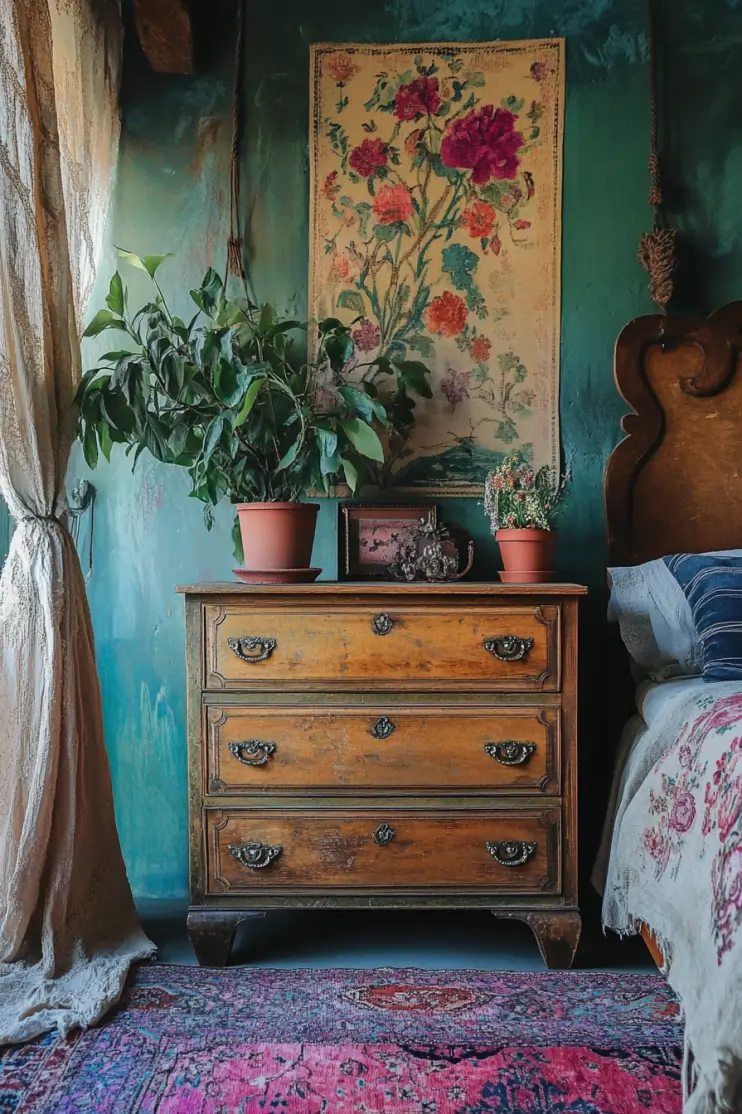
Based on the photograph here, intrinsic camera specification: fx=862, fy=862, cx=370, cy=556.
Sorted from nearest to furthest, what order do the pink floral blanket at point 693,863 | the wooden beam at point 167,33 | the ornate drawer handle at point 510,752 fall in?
the pink floral blanket at point 693,863 < the ornate drawer handle at point 510,752 < the wooden beam at point 167,33

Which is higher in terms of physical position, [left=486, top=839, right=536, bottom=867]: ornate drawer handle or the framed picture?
the framed picture

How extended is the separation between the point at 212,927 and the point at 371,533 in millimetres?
1116

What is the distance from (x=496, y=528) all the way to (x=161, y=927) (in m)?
1.40

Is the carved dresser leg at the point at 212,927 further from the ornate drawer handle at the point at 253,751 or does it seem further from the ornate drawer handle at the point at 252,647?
the ornate drawer handle at the point at 252,647

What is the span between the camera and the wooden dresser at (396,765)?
202 centimetres

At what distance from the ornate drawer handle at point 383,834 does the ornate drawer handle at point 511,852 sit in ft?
0.75

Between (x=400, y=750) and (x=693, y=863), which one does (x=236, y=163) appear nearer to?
(x=400, y=750)

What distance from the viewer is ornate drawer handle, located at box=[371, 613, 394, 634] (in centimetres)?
203

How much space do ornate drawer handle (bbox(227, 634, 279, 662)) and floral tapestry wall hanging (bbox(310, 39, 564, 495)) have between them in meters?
0.75

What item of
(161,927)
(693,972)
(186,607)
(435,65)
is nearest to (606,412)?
(435,65)

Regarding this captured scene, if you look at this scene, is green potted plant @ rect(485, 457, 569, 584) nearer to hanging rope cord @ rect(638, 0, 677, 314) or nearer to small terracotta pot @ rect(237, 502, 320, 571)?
small terracotta pot @ rect(237, 502, 320, 571)

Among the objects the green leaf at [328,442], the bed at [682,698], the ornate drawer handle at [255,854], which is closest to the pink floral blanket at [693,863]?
the bed at [682,698]

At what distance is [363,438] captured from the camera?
2193 millimetres

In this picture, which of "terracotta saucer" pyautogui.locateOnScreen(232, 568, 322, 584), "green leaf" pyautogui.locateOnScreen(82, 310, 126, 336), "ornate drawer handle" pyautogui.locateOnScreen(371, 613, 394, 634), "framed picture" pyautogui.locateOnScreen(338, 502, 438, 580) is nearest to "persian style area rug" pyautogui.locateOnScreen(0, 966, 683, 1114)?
"ornate drawer handle" pyautogui.locateOnScreen(371, 613, 394, 634)
